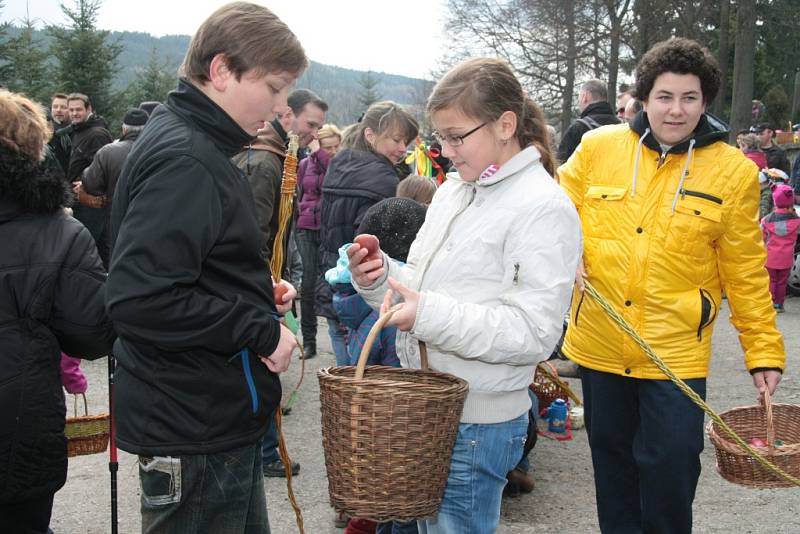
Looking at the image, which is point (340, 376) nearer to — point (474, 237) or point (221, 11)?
point (474, 237)

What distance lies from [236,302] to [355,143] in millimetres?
3224

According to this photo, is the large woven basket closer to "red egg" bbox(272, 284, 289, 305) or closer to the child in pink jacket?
"red egg" bbox(272, 284, 289, 305)

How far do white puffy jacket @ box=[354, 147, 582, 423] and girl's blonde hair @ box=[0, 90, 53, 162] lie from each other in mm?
1424

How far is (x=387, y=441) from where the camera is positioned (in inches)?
85.8

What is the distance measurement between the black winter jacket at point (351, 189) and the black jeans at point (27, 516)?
2.49m

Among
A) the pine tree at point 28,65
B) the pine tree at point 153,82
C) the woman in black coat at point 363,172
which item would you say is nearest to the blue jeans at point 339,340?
the woman in black coat at point 363,172

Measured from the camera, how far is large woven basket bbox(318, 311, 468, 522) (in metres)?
2.17

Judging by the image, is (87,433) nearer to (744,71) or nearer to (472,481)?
(472,481)

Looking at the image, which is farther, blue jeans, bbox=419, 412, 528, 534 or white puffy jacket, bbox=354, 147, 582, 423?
blue jeans, bbox=419, 412, 528, 534

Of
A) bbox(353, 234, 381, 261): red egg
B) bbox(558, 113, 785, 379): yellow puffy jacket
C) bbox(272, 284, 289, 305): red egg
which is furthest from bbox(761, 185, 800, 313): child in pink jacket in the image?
bbox(272, 284, 289, 305): red egg

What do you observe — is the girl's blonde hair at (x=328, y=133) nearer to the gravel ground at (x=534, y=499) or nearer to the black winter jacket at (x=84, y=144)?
the black winter jacket at (x=84, y=144)

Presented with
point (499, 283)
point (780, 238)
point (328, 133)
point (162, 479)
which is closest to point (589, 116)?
point (328, 133)

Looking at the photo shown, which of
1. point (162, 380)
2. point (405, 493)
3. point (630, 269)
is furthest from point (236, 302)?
point (630, 269)

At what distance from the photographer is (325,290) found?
217 inches
